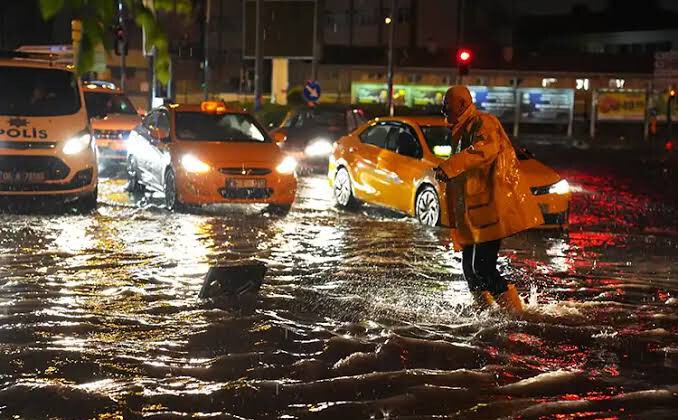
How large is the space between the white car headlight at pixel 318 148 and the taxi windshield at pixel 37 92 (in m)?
10.3

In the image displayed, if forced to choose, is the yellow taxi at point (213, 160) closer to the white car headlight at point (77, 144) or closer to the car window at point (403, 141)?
the white car headlight at point (77, 144)

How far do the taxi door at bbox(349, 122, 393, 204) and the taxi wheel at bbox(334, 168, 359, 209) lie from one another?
0.79ft

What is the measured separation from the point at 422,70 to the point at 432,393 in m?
51.5

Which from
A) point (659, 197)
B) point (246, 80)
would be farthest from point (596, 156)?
point (246, 80)

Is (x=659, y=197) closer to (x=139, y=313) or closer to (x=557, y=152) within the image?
(x=139, y=313)

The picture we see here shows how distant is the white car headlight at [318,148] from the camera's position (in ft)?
84.5

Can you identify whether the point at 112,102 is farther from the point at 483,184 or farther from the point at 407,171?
the point at 483,184

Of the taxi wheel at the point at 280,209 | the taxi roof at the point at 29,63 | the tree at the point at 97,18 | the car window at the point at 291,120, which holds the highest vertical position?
the tree at the point at 97,18

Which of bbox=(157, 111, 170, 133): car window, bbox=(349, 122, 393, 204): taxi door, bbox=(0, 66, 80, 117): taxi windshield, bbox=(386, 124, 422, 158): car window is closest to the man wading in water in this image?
bbox=(386, 124, 422, 158): car window

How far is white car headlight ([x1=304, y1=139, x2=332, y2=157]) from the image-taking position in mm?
25750

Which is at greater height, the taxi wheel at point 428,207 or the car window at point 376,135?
the car window at point 376,135

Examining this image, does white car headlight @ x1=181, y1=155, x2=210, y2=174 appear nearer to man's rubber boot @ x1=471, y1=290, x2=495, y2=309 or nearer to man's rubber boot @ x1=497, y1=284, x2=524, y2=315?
man's rubber boot @ x1=471, y1=290, x2=495, y2=309

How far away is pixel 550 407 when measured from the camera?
6.49m

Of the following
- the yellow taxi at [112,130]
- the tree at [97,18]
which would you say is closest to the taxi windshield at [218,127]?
the yellow taxi at [112,130]
